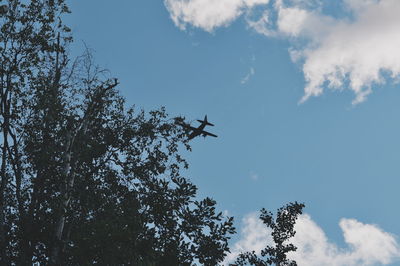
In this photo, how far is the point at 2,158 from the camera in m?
18.9

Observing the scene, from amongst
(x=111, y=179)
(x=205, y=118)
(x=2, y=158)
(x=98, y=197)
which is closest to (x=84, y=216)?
(x=98, y=197)

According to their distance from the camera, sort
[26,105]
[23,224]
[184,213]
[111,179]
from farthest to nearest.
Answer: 1. [111,179]
2. [26,105]
3. [23,224]
4. [184,213]

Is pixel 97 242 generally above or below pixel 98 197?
below

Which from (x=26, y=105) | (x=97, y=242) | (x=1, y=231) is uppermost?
(x=26, y=105)

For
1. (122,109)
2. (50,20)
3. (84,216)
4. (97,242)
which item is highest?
(50,20)

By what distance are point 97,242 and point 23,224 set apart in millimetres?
6870

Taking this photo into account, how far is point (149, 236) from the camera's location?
14320mm

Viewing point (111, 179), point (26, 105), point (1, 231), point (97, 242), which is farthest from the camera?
point (111, 179)

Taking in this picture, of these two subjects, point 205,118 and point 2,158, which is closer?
point 205,118

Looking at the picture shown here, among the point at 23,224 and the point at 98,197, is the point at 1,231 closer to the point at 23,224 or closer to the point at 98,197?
the point at 23,224

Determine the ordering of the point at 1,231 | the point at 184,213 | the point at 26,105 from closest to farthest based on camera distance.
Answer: the point at 184,213 < the point at 1,231 < the point at 26,105

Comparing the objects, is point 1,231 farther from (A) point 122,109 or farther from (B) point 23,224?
(A) point 122,109

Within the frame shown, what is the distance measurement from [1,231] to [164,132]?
9.02 m

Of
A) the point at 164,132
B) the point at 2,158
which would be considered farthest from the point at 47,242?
the point at 164,132
